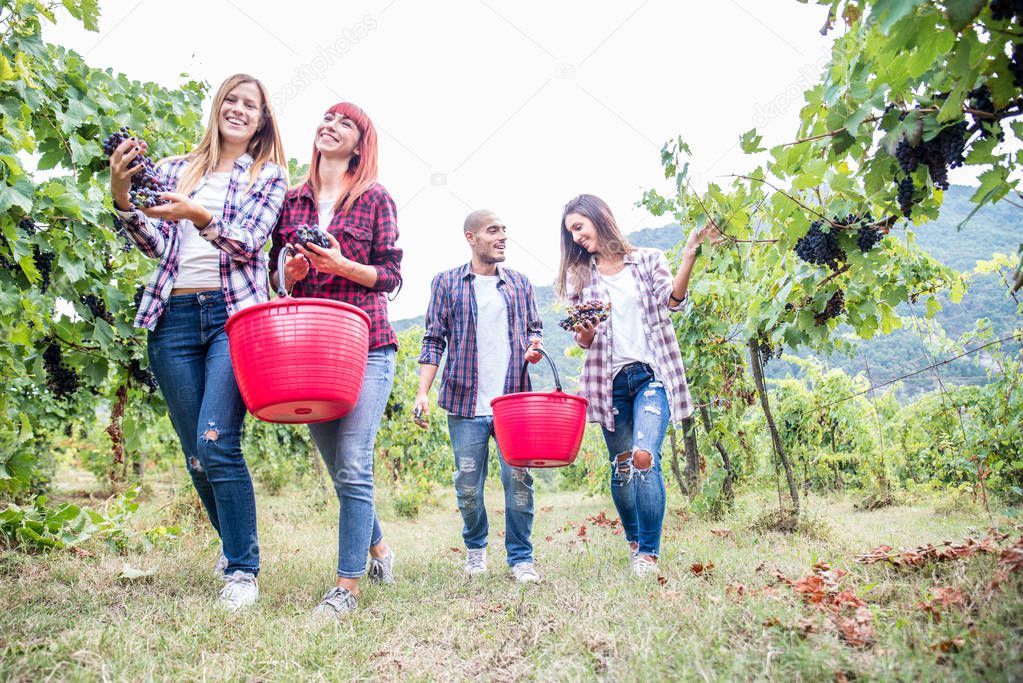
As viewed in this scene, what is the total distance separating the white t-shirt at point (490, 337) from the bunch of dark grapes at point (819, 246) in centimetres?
140

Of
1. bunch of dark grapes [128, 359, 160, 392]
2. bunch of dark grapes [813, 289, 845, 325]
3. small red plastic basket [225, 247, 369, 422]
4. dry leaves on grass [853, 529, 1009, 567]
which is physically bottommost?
dry leaves on grass [853, 529, 1009, 567]

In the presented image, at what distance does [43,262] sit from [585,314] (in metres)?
2.14

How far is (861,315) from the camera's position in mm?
3199

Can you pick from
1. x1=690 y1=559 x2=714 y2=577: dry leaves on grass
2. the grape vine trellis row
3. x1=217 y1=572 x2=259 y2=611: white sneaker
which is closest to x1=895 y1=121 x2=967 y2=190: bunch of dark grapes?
the grape vine trellis row

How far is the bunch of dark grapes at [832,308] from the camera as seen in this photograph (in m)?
2.96

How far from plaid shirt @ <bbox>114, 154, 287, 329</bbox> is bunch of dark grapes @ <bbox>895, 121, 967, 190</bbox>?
1.92m

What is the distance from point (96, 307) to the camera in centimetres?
329

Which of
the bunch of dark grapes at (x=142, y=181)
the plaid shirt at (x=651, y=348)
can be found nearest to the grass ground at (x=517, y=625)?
the plaid shirt at (x=651, y=348)

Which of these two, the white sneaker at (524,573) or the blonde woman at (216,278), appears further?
the white sneaker at (524,573)

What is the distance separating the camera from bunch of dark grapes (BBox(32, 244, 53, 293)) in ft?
8.88

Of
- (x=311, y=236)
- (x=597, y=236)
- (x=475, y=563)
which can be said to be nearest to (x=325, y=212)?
(x=311, y=236)

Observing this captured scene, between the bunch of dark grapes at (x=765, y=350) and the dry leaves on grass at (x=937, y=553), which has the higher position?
the bunch of dark grapes at (x=765, y=350)

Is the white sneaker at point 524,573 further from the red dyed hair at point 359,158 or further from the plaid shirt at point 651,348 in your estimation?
the red dyed hair at point 359,158

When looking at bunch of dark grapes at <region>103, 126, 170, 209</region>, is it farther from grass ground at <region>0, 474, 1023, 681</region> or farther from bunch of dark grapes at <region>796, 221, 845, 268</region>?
bunch of dark grapes at <region>796, 221, 845, 268</region>
